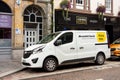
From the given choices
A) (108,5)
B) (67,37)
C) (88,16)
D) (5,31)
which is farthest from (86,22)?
(67,37)

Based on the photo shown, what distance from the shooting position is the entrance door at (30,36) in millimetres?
19812

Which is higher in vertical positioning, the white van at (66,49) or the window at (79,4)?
the window at (79,4)

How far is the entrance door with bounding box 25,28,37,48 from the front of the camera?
19.8m

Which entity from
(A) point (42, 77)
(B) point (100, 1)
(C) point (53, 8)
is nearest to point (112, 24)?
(B) point (100, 1)

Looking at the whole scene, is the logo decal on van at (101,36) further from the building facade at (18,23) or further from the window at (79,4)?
the window at (79,4)

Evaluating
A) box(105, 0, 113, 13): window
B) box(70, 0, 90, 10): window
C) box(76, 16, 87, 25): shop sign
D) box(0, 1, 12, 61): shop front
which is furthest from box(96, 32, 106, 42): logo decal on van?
box(105, 0, 113, 13): window

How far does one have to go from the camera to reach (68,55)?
14.1 metres

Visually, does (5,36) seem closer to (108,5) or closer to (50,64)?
(50,64)

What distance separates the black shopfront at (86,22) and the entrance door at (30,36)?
1.81 meters

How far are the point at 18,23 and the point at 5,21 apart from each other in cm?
91

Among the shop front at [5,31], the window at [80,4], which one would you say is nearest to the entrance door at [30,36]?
the shop front at [5,31]

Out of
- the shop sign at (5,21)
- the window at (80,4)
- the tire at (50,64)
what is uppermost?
the window at (80,4)

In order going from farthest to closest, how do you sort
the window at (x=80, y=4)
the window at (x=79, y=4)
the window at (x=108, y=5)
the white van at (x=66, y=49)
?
the window at (x=108, y=5) → the window at (x=79, y=4) → the window at (x=80, y=4) → the white van at (x=66, y=49)

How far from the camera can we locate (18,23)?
18688mm
